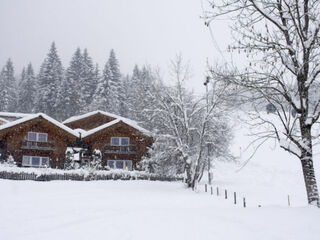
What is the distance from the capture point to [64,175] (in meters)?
22.8

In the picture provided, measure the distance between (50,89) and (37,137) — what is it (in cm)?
2488

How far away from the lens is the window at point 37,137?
3189 cm

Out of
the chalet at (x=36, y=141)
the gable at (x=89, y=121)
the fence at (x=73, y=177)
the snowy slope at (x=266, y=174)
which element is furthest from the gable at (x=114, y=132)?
the snowy slope at (x=266, y=174)

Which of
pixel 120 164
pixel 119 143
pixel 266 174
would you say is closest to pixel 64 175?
pixel 120 164

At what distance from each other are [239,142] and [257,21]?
5355 cm

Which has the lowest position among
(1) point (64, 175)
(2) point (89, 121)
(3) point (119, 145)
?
(1) point (64, 175)

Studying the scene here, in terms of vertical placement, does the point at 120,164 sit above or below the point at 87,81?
below

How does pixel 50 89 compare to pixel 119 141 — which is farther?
pixel 50 89

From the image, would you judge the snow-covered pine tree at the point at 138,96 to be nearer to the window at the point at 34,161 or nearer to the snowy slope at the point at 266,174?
the window at the point at 34,161

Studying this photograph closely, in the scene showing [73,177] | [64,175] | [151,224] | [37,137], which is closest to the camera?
[151,224]

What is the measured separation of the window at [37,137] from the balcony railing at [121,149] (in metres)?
6.94

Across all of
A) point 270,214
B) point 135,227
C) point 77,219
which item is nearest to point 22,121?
point 77,219

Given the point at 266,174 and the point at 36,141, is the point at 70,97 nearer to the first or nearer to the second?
the point at 36,141

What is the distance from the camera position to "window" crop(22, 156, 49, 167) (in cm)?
3152
